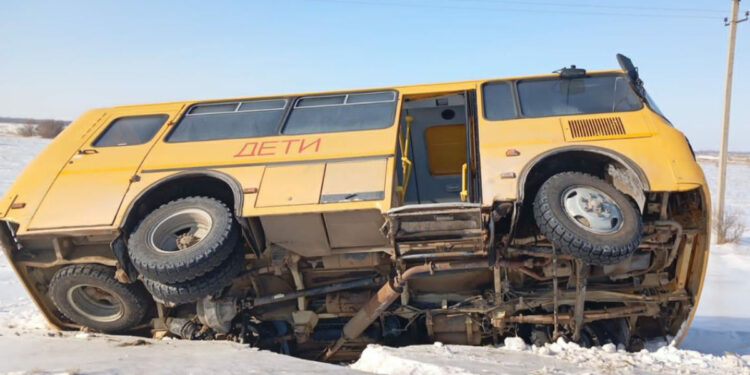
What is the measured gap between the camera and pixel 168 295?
5.20 meters

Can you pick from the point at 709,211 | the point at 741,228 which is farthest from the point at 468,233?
the point at 741,228

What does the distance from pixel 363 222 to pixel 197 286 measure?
164 cm

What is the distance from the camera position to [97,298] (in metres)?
6.09

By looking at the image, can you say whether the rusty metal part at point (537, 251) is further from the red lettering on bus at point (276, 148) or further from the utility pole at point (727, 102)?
the utility pole at point (727, 102)

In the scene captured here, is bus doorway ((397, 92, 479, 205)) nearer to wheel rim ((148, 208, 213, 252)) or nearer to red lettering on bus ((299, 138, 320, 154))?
red lettering on bus ((299, 138, 320, 154))

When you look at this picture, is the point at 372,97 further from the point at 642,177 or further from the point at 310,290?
the point at 642,177

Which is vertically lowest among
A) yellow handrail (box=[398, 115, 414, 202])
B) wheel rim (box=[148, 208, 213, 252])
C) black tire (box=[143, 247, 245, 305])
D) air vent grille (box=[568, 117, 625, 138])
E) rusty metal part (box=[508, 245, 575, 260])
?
black tire (box=[143, 247, 245, 305])

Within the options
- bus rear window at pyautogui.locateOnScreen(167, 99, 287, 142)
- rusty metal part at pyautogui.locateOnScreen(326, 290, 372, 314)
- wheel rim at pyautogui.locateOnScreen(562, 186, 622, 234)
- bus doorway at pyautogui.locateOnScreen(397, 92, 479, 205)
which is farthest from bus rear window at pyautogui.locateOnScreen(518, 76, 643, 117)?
bus rear window at pyautogui.locateOnScreen(167, 99, 287, 142)

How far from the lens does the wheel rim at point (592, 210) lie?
4801 mm

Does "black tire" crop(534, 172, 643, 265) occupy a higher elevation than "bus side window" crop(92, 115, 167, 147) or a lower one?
lower

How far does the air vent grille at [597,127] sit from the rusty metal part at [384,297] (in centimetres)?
154

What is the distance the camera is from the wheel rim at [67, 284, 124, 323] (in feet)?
19.7

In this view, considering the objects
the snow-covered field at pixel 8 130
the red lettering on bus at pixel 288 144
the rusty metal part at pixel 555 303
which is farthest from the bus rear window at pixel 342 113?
the snow-covered field at pixel 8 130

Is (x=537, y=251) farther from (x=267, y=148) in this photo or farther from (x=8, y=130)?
(x=8, y=130)
